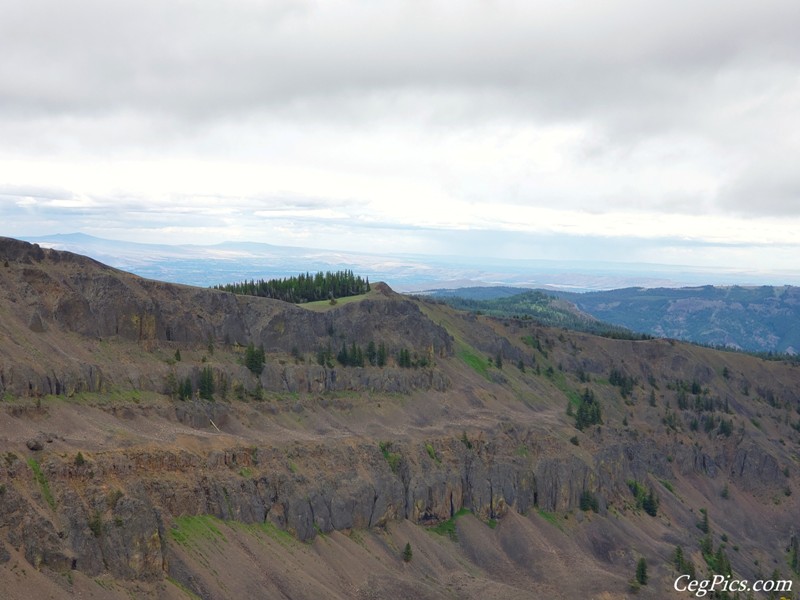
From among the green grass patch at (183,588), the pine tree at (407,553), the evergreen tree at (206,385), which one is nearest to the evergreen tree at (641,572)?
the pine tree at (407,553)

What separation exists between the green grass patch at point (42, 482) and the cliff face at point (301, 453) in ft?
0.48

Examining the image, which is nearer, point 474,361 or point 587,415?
point 587,415

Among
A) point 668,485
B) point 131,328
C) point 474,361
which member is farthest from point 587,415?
point 131,328

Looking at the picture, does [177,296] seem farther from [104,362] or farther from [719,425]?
[719,425]

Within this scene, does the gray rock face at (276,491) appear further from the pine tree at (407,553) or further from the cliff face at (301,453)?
the pine tree at (407,553)

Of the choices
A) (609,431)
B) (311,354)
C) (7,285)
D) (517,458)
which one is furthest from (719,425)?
(7,285)

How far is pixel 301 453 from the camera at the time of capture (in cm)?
10756

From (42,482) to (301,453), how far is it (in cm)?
3857

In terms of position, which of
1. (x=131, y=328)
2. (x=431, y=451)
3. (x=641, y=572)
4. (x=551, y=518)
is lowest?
(x=641, y=572)

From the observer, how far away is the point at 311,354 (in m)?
139

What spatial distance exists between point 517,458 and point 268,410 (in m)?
46.3

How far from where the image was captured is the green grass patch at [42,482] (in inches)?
2970

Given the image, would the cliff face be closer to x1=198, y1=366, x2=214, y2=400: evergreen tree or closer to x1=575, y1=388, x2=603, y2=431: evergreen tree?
x1=198, y1=366, x2=214, y2=400: evergreen tree

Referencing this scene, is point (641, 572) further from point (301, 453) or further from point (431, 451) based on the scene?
point (301, 453)
